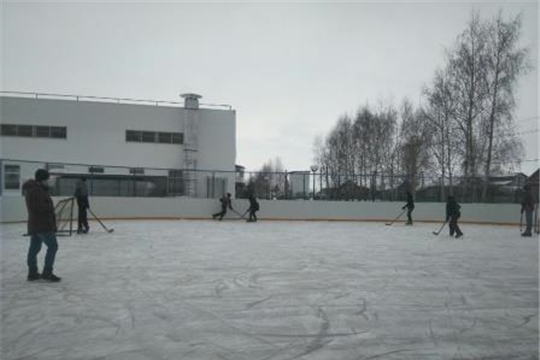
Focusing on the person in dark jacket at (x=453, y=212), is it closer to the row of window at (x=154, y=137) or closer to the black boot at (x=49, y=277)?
the black boot at (x=49, y=277)

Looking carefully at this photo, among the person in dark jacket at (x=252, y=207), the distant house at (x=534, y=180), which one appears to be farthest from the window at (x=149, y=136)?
the distant house at (x=534, y=180)

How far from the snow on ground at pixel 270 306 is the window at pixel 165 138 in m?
24.7

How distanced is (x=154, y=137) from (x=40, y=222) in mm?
28866

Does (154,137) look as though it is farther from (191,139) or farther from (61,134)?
(61,134)

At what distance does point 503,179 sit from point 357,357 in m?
23.8

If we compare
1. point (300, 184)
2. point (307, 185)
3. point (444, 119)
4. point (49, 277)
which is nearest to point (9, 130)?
point (300, 184)

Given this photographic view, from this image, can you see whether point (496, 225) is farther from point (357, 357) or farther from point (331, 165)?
point (331, 165)

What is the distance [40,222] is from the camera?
280 inches

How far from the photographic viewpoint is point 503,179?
2547cm

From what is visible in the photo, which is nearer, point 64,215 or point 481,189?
point 64,215

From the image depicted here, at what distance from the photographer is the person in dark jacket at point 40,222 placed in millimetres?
7125

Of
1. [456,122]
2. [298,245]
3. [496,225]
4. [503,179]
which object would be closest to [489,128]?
[456,122]

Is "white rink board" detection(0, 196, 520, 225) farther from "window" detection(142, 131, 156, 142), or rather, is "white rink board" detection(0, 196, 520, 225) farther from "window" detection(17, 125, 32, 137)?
"window" detection(17, 125, 32, 137)

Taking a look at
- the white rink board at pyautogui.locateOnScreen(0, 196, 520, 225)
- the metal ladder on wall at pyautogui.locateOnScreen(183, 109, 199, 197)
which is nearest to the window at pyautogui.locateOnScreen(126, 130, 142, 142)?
the metal ladder on wall at pyautogui.locateOnScreen(183, 109, 199, 197)
